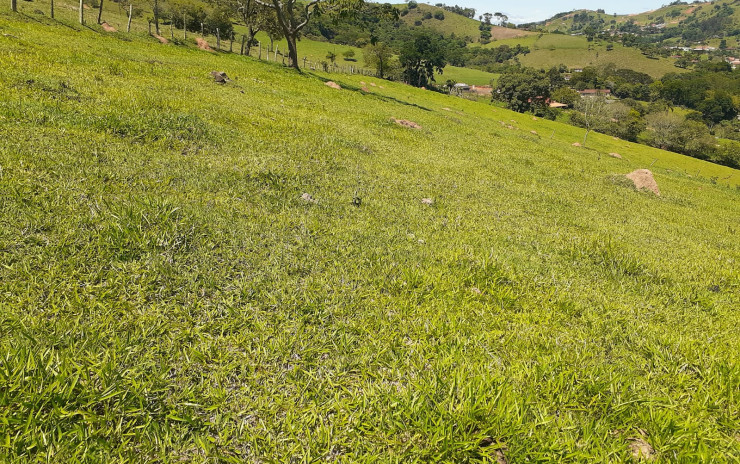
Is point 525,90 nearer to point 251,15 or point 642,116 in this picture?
point 642,116

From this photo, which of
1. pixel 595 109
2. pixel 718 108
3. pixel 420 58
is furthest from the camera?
pixel 718 108

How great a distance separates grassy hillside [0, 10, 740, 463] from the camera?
8.41 ft

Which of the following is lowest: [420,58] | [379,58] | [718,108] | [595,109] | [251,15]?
[595,109]

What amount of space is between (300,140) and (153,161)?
15.9ft

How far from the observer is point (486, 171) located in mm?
13133

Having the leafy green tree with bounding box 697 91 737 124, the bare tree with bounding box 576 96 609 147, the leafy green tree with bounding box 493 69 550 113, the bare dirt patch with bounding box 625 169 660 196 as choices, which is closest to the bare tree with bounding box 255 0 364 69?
the bare dirt patch with bounding box 625 169 660 196

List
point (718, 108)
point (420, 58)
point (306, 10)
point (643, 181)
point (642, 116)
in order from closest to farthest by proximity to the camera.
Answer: point (643, 181) → point (306, 10) → point (642, 116) → point (420, 58) → point (718, 108)

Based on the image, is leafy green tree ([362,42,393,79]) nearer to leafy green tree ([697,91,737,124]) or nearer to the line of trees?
the line of trees

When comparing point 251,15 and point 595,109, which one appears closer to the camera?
point 251,15

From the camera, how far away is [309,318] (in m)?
3.81

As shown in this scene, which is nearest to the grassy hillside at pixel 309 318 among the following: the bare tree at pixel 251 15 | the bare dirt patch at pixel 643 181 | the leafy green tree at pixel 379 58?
the bare dirt patch at pixel 643 181

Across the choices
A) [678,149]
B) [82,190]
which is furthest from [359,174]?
[678,149]

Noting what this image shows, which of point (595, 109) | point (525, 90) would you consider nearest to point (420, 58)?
point (525, 90)

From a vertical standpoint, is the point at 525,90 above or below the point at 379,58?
below
